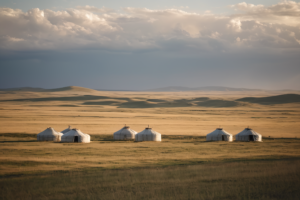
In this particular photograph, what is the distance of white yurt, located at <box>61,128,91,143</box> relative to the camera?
43938mm

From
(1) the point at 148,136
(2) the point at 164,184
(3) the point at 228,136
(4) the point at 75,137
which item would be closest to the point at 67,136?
(4) the point at 75,137

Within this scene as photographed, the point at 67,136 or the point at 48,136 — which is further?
the point at 48,136

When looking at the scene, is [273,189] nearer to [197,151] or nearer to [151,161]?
[151,161]

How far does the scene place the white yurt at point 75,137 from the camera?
43.9 meters

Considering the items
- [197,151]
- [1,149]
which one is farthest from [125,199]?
[1,149]

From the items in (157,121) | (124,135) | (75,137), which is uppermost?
(157,121)

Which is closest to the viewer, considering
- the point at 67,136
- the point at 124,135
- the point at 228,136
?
the point at 67,136

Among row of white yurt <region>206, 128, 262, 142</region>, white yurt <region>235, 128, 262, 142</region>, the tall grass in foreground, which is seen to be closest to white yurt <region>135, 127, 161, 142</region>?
row of white yurt <region>206, 128, 262, 142</region>

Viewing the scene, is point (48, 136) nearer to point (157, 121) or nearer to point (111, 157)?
point (111, 157)

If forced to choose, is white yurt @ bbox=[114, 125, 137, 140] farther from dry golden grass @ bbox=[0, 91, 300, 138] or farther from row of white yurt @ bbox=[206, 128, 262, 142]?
row of white yurt @ bbox=[206, 128, 262, 142]

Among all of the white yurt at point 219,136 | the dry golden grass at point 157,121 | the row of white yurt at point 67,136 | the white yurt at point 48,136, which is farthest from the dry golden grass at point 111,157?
the dry golden grass at point 157,121

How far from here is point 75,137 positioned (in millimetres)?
44531

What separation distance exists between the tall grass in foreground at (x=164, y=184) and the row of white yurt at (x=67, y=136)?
20.5m

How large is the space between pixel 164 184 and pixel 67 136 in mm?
28743
